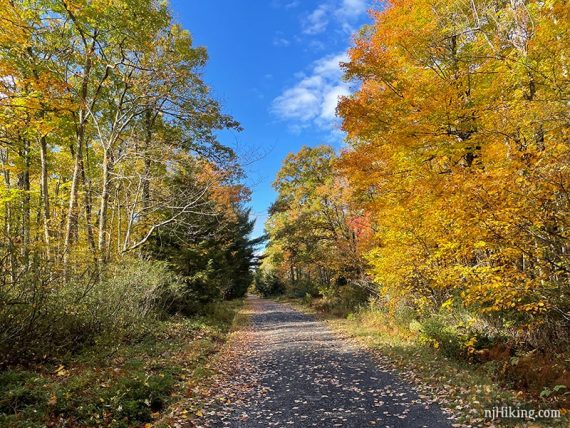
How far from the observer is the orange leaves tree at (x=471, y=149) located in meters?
6.48

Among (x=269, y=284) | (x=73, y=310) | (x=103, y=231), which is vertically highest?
(x=103, y=231)

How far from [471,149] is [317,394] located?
22.9 feet

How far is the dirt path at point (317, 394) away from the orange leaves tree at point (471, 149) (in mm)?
2650

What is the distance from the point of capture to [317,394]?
22.6 feet

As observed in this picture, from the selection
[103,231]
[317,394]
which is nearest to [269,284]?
[103,231]

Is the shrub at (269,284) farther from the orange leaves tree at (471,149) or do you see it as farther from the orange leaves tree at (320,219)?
the orange leaves tree at (471,149)

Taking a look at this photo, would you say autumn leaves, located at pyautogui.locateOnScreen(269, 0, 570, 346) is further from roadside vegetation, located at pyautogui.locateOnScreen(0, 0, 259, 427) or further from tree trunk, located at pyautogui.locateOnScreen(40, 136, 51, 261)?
tree trunk, located at pyautogui.locateOnScreen(40, 136, 51, 261)

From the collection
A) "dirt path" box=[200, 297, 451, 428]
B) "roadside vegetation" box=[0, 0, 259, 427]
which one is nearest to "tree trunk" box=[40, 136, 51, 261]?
"roadside vegetation" box=[0, 0, 259, 427]

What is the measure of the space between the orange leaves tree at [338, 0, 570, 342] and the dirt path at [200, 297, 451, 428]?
A: 2.65 metres

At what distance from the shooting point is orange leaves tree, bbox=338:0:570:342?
21.3ft

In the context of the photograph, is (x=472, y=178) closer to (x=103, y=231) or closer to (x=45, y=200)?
(x=103, y=231)

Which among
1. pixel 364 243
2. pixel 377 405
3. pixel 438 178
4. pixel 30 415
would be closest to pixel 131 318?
pixel 30 415

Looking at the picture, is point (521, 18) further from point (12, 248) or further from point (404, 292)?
point (12, 248)

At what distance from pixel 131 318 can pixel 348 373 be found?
A: 6232 mm
